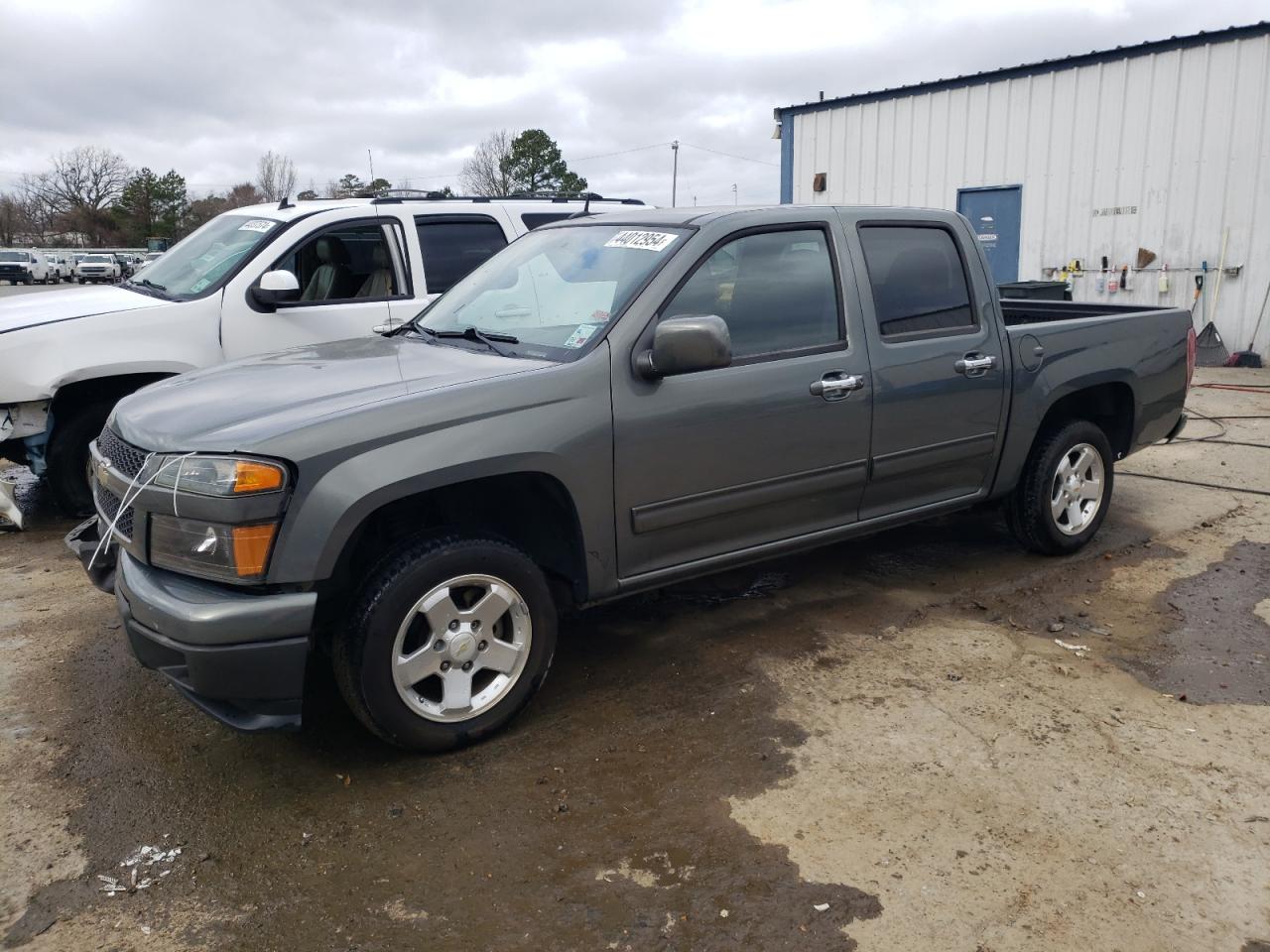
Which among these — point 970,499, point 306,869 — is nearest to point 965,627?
point 970,499

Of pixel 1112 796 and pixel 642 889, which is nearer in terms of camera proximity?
pixel 642 889

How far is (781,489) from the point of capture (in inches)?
159

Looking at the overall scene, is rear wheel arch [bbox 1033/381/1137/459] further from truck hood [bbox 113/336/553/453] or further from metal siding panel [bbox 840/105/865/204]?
metal siding panel [bbox 840/105/865/204]

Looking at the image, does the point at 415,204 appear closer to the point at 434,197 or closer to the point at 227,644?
the point at 434,197

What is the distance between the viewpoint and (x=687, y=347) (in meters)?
3.48

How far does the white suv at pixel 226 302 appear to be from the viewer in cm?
561

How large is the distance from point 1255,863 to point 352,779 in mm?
2659

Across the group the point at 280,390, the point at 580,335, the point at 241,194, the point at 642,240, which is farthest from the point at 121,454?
the point at 241,194

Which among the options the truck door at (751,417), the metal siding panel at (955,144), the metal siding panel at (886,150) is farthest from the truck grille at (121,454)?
the metal siding panel at (886,150)

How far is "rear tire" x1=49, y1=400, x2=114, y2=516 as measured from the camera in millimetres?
5801

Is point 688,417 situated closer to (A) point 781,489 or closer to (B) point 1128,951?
(A) point 781,489

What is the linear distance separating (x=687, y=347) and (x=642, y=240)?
0.74 metres

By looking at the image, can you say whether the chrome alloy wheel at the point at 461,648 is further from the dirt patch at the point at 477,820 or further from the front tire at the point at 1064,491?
the front tire at the point at 1064,491

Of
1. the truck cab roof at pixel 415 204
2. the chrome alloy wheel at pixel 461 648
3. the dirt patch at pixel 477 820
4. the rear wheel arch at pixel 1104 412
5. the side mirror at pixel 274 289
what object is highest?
the truck cab roof at pixel 415 204
